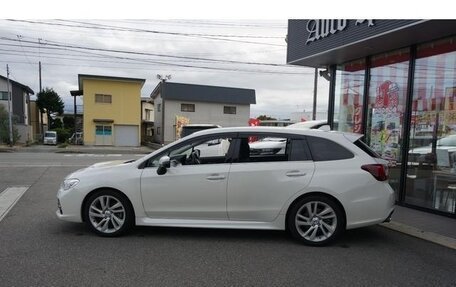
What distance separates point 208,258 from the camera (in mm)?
4609

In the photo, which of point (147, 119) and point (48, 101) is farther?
point (147, 119)

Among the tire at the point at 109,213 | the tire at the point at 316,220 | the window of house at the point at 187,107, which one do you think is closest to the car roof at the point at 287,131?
the tire at the point at 316,220

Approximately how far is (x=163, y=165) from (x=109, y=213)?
3.34 ft

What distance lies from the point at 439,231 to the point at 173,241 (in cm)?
406

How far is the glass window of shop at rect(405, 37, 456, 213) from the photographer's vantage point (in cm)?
712

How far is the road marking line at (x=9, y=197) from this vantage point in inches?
277

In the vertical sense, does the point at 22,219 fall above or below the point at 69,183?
below

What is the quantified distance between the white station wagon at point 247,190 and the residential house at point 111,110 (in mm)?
34697

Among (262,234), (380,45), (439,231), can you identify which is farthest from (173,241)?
(380,45)

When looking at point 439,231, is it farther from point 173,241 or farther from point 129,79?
point 129,79

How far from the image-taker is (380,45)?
25.8 feet

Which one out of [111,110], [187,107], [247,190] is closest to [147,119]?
[187,107]

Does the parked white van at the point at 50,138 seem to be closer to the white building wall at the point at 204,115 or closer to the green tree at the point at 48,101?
the white building wall at the point at 204,115

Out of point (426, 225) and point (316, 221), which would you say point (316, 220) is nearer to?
point (316, 221)
